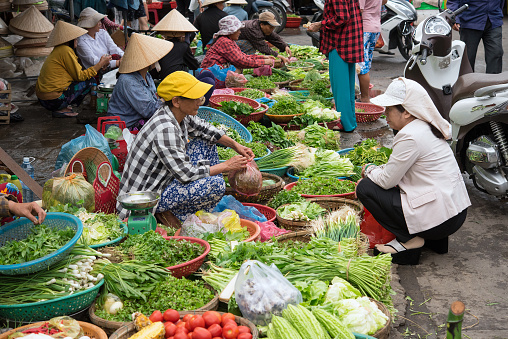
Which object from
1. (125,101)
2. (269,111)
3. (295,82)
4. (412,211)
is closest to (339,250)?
(412,211)

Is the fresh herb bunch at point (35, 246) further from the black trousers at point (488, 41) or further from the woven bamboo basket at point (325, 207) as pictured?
the black trousers at point (488, 41)

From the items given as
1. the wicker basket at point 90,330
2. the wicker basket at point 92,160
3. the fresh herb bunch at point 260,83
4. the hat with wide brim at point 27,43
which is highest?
the hat with wide brim at point 27,43

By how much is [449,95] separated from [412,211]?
253cm

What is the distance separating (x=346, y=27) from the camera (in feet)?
21.8

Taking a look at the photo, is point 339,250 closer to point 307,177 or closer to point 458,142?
point 307,177

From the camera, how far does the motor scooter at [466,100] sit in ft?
15.4

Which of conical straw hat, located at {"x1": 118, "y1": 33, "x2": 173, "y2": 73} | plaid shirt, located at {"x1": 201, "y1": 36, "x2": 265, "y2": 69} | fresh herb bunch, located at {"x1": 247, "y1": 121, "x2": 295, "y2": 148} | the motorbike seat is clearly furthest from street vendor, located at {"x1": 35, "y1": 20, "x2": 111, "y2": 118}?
the motorbike seat

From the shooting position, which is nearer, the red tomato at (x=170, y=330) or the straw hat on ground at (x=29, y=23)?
the red tomato at (x=170, y=330)

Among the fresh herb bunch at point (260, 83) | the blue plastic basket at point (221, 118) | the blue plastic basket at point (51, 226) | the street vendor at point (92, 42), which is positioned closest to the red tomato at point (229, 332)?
the blue plastic basket at point (51, 226)

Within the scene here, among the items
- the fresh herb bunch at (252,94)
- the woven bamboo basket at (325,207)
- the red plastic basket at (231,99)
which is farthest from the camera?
the fresh herb bunch at (252,94)

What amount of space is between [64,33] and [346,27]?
11.7ft

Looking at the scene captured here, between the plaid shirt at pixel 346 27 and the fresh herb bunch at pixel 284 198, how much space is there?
2656mm

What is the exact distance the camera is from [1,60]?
8.10m

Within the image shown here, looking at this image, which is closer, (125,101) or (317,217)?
(317,217)
